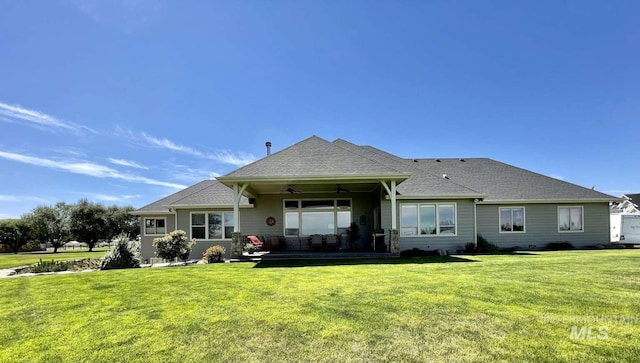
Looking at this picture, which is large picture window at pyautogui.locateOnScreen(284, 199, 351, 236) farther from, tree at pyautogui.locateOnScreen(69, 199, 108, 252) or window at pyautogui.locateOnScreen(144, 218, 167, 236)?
tree at pyautogui.locateOnScreen(69, 199, 108, 252)

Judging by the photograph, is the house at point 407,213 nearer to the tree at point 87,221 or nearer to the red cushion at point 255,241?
the red cushion at point 255,241

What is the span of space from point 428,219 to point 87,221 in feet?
126

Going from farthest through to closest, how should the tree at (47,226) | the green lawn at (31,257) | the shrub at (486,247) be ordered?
the tree at (47,226) < the green lawn at (31,257) < the shrub at (486,247)

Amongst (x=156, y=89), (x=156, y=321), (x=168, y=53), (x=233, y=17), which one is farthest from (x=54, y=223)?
(x=156, y=321)

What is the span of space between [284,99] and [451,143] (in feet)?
45.7

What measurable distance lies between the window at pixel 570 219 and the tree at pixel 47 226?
47.0 metres

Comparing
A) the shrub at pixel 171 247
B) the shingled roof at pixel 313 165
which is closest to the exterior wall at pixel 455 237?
the shingled roof at pixel 313 165

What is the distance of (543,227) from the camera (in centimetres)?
1719

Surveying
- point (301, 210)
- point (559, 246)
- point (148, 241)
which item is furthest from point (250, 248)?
point (559, 246)

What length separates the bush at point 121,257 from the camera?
40.2 feet

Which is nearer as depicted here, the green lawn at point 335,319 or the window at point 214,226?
the green lawn at point 335,319

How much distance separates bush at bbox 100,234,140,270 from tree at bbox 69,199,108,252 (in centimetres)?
3157

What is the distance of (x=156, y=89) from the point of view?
1705 centimetres

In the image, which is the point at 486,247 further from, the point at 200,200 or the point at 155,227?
the point at 155,227
